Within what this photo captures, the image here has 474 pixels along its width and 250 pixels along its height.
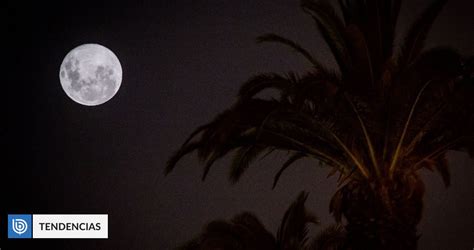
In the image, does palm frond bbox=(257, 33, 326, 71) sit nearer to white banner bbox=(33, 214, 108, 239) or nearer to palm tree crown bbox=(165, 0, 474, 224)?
palm tree crown bbox=(165, 0, 474, 224)

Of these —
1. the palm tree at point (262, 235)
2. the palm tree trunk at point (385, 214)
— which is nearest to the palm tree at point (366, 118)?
the palm tree trunk at point (385, 214)

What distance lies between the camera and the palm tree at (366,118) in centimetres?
1078

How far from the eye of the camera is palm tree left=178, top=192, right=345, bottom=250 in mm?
Result: 13594

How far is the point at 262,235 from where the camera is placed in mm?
13711

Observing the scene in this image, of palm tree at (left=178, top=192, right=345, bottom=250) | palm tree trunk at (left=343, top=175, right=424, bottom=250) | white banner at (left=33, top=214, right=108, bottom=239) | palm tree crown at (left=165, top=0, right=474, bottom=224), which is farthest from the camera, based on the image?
white banner at (left=33, top=214, right=108, bottom=239)

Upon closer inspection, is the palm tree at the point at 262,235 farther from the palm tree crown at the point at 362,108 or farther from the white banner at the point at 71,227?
the white banner at the point at 71,227

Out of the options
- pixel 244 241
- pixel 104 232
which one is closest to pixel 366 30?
pixel 244 241

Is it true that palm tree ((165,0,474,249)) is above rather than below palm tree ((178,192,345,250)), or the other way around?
above

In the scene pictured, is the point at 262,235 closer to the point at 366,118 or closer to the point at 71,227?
the point at 366,118

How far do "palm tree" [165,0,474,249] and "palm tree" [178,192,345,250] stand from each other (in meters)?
1.85

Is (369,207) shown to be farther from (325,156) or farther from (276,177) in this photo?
(276,177)

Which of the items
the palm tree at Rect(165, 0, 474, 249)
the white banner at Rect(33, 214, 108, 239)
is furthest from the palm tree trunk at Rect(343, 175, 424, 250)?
the white banner at Rect(33, 214, 108, 239)

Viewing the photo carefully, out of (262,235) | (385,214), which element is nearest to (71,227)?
(262,235)

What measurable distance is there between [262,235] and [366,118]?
389cm
